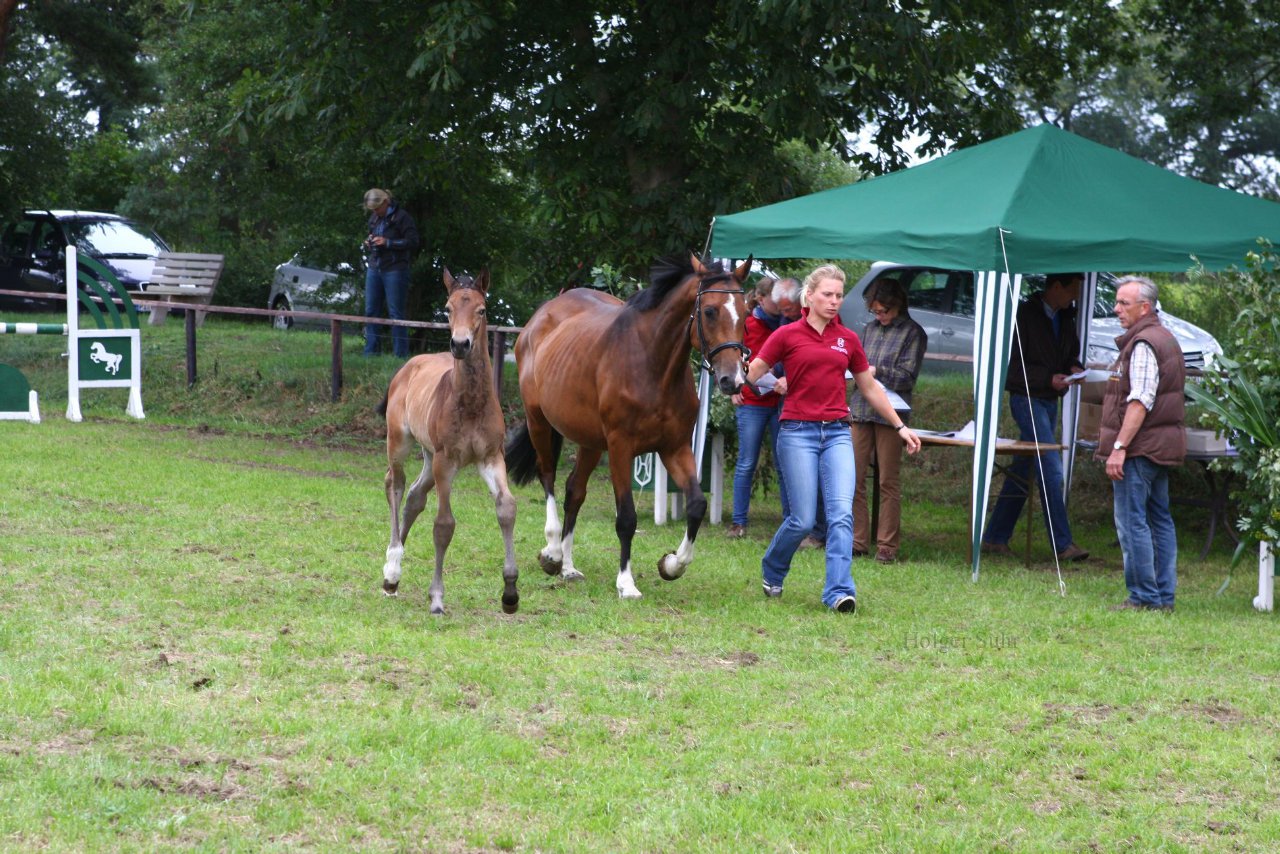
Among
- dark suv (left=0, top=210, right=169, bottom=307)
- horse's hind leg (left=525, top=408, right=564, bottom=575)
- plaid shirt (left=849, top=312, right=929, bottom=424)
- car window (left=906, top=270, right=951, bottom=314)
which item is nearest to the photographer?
horse's hind leg (left=525, top=408, right=564, bottom=575)

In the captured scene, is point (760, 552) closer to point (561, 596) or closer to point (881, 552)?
point (881, 552)

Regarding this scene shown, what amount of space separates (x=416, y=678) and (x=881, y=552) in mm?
4949

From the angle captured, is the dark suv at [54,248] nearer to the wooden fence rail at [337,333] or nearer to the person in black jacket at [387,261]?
the wooden fence rail at [337,333]

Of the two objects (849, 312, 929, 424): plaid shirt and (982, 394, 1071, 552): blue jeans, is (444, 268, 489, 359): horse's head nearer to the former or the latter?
(849, 312, 929, 424): plaid shirt

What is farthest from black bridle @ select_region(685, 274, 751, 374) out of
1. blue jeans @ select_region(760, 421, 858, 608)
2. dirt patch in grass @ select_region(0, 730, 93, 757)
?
dirt patch in grass @ select_region(0, 730, 93, 757)

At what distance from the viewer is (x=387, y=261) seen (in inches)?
690

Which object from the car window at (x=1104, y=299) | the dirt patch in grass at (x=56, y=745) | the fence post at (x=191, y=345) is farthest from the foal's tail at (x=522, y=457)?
the fence post at (x=191, y=345)

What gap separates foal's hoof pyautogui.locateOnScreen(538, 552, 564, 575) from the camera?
8.99 m

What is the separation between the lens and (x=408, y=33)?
14570 millimetres

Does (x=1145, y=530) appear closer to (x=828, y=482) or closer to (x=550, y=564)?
(x=828, y=482)

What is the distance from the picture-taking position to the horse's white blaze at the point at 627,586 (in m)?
8.48

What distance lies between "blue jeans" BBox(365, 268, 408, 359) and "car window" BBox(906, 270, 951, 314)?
19.9ft

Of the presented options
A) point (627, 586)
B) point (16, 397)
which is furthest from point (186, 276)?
point (627, 586)

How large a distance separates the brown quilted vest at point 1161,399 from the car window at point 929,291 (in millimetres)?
8813
